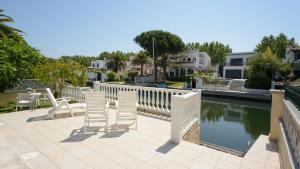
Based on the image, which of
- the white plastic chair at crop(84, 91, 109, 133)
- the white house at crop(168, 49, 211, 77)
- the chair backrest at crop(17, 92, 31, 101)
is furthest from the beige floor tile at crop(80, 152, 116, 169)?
the white house at crop(168, 49, 211, 77)

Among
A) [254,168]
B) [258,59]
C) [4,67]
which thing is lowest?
[254,168]

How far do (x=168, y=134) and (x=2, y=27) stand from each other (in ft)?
46.9

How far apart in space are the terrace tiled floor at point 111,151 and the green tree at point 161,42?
2766cm

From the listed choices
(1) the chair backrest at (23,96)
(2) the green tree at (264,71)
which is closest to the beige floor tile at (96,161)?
(1) the chair backrest at (23,96)

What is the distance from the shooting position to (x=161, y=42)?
30.8m

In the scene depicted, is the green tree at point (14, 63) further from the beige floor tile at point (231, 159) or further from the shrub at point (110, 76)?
the shrub at point (110, 76)

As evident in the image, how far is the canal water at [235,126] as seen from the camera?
25.2 feet

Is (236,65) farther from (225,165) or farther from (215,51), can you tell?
(225,165)

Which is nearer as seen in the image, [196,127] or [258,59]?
[196,127]

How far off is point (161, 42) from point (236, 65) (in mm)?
13523

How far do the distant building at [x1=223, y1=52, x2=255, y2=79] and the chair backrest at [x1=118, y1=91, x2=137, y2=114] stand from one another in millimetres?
29656

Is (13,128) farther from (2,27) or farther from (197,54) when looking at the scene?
(197,54)

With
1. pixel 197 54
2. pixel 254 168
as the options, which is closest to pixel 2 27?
pixel 254 168

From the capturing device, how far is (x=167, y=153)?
3314 millimetres
